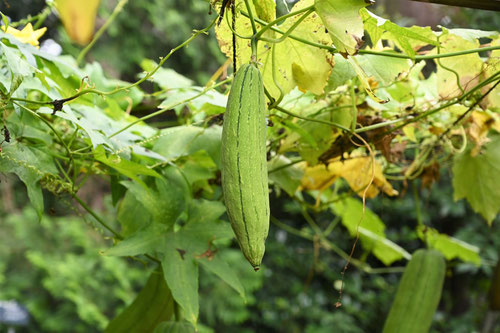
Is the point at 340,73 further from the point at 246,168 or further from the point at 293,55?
the point at 246,168

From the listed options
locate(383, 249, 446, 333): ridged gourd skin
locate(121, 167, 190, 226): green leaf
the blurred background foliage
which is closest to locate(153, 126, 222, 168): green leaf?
locate(121, 167, 190, 226): green leaf

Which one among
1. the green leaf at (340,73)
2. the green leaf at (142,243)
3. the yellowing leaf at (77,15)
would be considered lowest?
the green leaf at (142,243)

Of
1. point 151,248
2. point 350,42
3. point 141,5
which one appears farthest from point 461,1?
point 141,5

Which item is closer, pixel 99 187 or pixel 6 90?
pixel 6 90

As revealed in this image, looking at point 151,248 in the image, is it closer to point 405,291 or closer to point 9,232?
point 405,291

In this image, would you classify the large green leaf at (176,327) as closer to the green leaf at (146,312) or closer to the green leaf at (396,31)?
the green leaf at (146,312)

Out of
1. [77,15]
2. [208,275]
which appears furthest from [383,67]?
[208,275]

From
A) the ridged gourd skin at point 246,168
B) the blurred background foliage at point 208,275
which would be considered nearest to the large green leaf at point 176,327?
the ridged gourd skin at point 246,168

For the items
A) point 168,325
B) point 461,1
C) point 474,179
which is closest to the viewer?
point 461,1
